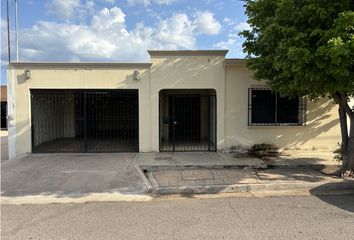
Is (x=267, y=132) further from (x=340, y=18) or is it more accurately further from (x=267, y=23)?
(x=340, y=18)

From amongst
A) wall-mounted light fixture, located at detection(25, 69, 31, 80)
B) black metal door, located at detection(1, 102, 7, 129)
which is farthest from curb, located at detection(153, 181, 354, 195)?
black metal door, located at detection(1, 102, 7, 129)

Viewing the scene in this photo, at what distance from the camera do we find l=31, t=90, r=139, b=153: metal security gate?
11.9 m

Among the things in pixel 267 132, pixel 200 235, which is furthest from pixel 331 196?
pixel 267 132

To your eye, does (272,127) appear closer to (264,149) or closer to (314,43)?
(264,149)

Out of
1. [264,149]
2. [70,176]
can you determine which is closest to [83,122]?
[70,176]

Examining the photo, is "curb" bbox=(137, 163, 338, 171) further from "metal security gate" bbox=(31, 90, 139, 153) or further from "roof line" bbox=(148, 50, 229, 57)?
"roof line" bbox=(148, 50, 229, 57)

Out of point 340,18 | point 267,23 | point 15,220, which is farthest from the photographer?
point 267,23

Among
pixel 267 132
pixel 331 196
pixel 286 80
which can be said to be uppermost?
pixel 286 80

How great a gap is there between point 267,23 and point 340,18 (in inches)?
76.2

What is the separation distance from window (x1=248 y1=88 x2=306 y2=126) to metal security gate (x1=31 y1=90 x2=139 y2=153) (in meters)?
4.64

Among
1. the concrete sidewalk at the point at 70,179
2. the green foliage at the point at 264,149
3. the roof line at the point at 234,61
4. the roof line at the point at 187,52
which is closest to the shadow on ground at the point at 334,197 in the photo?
the green foliage at the point at 264,149

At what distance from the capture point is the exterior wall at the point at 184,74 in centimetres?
1059

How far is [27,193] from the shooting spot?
6379 mm

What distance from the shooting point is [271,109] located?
11.0 meters
